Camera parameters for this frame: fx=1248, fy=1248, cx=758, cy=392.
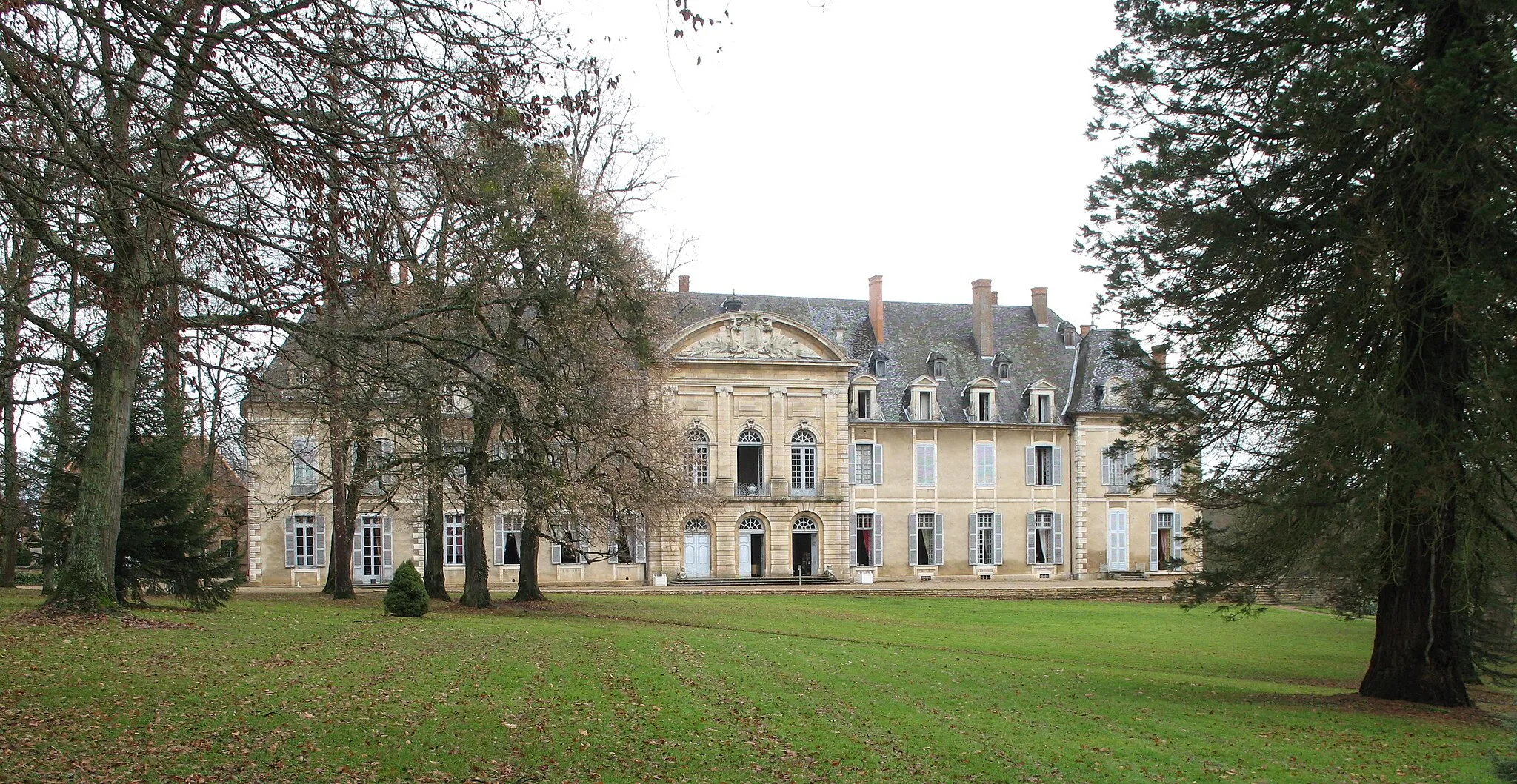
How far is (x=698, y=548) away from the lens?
121 ft

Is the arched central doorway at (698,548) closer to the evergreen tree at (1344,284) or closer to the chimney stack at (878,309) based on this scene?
Result: the chimney stack at (878,309)

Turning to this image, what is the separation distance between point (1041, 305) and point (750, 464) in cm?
1163

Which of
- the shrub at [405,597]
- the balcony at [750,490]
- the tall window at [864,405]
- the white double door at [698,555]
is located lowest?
the white double door at [698,555]

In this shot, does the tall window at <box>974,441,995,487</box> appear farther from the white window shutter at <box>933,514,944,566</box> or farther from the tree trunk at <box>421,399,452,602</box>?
the tree trunk at <box>421,399,452,602</box>

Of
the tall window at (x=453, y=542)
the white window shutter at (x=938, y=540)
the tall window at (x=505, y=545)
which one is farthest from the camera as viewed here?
the white window shutter at (x=938, y=540)

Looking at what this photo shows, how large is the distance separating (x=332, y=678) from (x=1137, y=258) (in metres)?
8.88

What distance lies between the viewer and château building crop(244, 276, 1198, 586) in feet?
119

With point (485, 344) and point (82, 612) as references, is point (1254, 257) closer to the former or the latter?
point (485, 344)

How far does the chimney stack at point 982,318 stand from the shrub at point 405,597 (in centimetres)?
2561

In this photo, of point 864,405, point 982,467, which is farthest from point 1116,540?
point 864,405

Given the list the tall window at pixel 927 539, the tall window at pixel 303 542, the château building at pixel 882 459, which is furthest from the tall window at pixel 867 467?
the tall window at pixel 303 542

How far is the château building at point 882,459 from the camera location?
3625cm

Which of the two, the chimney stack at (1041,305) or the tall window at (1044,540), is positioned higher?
the chimney stack at (1041,305)

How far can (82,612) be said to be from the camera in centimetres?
1239
